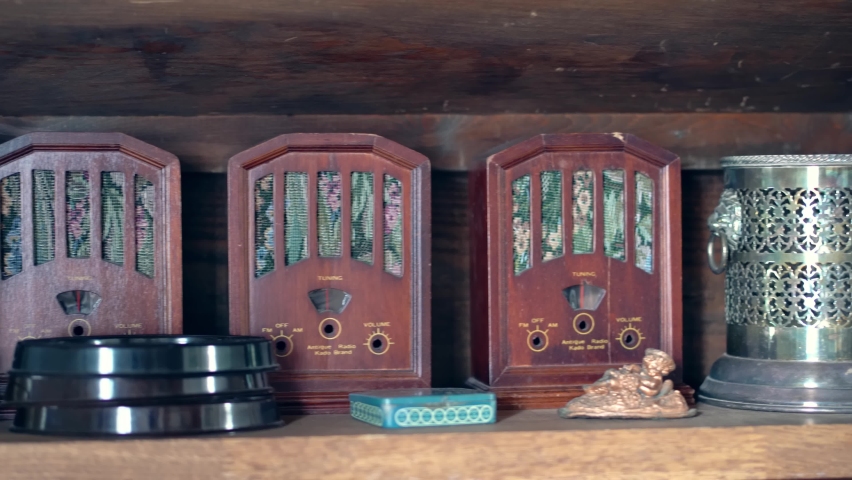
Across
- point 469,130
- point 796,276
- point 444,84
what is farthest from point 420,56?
point 796,276

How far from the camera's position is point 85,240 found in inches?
48.9

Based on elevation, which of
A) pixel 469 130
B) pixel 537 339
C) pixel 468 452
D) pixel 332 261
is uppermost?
pixel 469 130

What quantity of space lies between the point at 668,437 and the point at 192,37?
673 millimetres

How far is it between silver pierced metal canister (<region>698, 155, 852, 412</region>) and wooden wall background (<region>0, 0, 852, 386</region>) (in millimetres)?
151

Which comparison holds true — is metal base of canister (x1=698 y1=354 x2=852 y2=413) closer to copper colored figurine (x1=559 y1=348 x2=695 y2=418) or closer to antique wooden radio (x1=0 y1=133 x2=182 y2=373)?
copper colored figurine (x1=559 y1=348 x2=695 y2=418)

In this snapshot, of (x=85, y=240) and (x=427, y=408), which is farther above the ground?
(x=85, y=240)

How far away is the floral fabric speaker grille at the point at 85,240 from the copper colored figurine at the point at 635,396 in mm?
A: 494

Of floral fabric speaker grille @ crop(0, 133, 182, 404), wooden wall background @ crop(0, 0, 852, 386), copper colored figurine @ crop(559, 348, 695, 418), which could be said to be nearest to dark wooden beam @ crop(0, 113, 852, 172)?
wooden wall background @ crop(0, 0, 852, 386)

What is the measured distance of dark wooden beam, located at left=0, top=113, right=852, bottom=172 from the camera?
140cm

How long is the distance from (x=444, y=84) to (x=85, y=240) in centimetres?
48

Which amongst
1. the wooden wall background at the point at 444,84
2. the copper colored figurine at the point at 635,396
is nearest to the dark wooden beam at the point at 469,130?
the wooden wall background at the point at 444,84

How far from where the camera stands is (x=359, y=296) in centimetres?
126

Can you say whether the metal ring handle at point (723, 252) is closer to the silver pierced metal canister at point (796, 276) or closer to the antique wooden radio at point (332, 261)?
the silver pierced metal canister at point (796, 276)

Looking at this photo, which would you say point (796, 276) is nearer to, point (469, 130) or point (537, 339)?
point (537, 339)
